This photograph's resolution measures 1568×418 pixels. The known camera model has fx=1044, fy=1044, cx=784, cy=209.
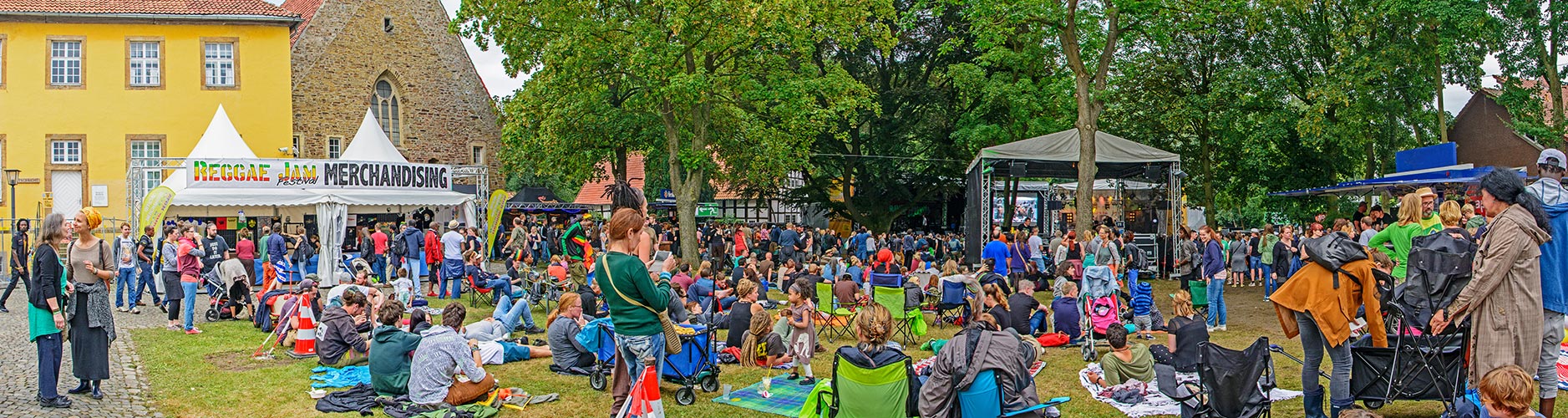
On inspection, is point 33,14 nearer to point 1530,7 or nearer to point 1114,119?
point 1114,119

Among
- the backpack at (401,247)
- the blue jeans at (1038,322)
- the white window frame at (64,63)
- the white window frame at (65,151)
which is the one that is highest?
the white window frame at (64,63)

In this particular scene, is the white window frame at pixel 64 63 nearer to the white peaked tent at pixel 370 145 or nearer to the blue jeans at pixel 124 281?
the white peaked tent at pixel 370 145

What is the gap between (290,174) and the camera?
736 inches

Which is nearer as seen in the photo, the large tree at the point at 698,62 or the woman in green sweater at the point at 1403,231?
the woman in green sweater at the point at 1403,231

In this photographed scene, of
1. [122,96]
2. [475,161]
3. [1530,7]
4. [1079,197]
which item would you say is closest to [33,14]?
[122,96]

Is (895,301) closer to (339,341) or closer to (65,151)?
(339,341)

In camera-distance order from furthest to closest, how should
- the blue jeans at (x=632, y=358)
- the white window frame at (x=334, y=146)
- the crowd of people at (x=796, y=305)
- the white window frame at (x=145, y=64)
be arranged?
1. the white window frame at (x=334, y=146)
2. the white window frame at (x=145, y=64)
3. the blue jeans at (x=632, y=358)
4. the crowd of people at (x=796, y=305)

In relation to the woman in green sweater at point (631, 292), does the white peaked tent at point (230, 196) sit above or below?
above

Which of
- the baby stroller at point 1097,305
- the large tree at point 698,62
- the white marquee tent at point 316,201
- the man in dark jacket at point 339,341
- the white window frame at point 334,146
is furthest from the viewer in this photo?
the white window frame at point 334,146

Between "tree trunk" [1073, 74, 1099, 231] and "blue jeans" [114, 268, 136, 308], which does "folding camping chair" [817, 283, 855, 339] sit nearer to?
"tree trunk" [1073, 74, 1099, 231]

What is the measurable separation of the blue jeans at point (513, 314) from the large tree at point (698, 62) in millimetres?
9272

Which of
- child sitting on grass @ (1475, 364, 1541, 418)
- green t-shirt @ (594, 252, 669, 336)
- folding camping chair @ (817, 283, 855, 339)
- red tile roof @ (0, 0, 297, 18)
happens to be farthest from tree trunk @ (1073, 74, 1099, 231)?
red tile roof @ (0, 0, 297, 18)

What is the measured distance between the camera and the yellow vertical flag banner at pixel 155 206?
1645 cm

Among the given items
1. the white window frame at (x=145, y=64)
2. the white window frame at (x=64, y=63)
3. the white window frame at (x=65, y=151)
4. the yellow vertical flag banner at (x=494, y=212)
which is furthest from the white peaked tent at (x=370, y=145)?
the white window frame at (x=64, y=63)
